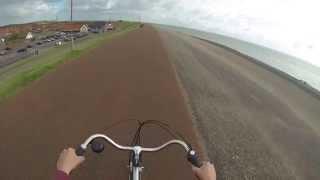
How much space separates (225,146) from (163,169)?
171 inches

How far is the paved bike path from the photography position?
19.1m

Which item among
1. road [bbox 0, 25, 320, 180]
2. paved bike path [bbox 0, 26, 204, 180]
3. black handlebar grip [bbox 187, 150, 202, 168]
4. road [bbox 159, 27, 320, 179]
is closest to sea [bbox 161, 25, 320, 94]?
road [bbox 159, 27, 320, 179]

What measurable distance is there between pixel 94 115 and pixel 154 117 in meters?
2.71

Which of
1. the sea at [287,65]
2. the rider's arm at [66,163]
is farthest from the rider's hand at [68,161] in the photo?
the sea at [287,65]

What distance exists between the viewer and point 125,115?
24.7m

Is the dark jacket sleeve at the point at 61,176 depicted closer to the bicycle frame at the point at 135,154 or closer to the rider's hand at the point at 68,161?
the rider's hand at the point at 68,161

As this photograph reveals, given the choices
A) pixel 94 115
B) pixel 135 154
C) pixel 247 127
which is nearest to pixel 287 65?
pixel 247 127

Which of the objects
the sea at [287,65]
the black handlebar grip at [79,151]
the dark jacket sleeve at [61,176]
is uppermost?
the black handlebar grip at [79,151]

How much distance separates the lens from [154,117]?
24.2 meters

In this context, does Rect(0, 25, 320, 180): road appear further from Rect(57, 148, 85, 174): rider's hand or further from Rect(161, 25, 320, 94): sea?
Rect(161, 25, 320, 94): sea

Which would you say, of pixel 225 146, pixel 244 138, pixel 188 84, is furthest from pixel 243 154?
pixel 188 84

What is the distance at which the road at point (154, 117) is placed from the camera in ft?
64.6

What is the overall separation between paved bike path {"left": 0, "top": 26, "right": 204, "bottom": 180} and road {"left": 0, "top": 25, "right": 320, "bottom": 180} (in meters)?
0.04

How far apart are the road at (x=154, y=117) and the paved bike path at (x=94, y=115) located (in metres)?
0.04
